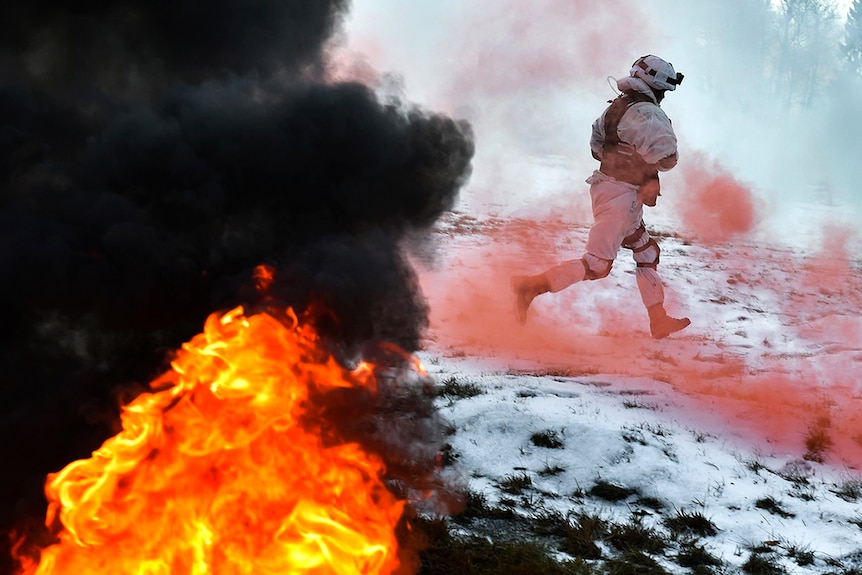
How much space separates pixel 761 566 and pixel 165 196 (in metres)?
3.59

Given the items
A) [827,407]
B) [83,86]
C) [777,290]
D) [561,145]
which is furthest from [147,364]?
[561,145]

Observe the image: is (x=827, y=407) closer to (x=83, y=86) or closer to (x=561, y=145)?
(x=83, y=86)

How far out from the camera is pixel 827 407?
6543mm

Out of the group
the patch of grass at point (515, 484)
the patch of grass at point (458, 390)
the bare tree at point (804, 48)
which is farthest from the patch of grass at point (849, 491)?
the bare tree at point (804, 48)

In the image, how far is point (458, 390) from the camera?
243 inches

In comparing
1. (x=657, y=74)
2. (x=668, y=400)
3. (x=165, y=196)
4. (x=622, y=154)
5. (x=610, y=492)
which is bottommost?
(x=610, y=492)

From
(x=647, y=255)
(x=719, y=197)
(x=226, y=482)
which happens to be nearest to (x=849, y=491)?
(x=647, y=255)

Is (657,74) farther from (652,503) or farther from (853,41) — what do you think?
(853,41)

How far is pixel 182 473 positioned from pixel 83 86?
2.10 metres

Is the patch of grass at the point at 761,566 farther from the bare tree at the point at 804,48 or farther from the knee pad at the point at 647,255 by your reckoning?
the bare tree at the point at 804,48

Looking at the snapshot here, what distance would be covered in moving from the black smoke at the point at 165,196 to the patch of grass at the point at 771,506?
241 cm

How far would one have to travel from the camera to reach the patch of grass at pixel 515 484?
466cm

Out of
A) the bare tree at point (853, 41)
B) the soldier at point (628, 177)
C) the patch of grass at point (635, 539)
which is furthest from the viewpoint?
the bare tree at point (853, 41)

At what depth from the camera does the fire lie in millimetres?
3121
